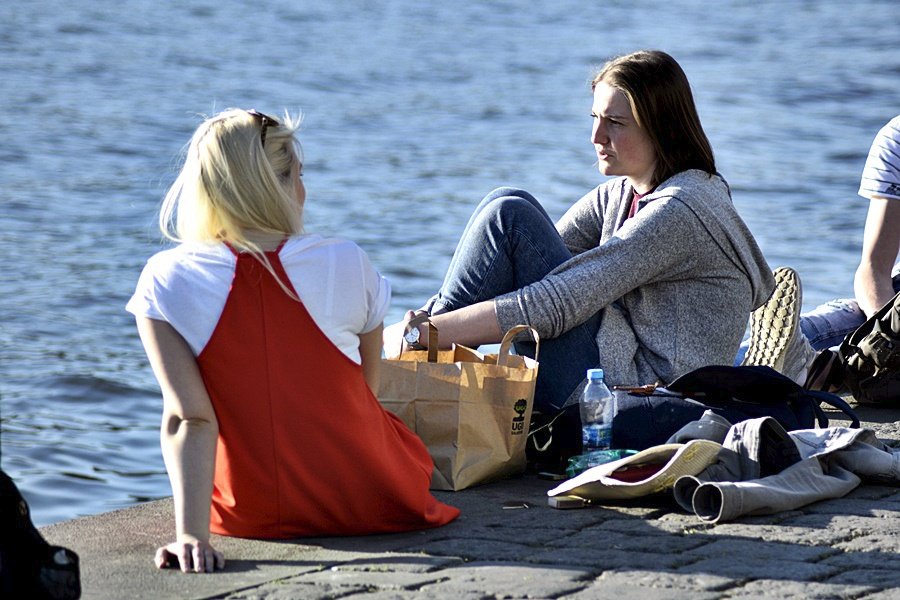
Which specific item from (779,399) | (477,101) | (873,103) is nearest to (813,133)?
(873,103)

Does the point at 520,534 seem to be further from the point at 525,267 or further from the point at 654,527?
the point at 525,267

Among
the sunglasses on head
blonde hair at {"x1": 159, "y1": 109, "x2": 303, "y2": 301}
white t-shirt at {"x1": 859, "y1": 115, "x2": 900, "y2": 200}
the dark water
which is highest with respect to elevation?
the sunglasses on head

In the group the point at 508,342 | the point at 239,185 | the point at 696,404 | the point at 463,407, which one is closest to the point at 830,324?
the point at 696,404

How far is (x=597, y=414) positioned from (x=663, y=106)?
967 mm

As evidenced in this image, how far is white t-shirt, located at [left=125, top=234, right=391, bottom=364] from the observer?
3.27m

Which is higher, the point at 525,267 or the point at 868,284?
the point at 525,267

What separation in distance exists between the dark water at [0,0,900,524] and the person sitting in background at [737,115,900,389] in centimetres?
208

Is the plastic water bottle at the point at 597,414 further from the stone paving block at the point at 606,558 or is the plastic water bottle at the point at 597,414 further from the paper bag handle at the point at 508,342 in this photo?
the stone paving block at the point at 606,558

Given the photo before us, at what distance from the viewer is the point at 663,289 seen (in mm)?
4371

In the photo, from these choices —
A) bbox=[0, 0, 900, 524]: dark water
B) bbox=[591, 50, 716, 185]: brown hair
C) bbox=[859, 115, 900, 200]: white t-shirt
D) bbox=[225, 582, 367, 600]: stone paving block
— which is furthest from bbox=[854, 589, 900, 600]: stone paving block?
bbox=[0, 0, 900, 524]: dark water

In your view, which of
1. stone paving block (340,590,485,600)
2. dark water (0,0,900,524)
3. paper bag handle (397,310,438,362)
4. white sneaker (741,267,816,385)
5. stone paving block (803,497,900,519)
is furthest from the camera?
dark water (0,0,900,524)

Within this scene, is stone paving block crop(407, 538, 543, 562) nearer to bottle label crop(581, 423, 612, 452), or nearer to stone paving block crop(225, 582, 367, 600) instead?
stone paving block crop(225, 582, 367, 600)

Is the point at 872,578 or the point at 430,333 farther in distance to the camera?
the point at 430,333

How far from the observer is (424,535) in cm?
350
